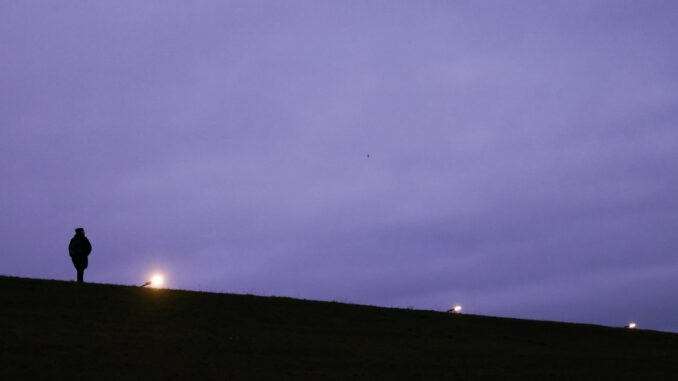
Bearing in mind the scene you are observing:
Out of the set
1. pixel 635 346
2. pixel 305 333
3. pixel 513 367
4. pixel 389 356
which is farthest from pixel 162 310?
pixel 635 346

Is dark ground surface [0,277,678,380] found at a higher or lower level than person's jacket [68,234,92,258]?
lower

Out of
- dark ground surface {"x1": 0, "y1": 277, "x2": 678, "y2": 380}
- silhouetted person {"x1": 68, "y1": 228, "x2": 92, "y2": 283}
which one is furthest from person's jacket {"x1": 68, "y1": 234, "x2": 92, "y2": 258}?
dark ground surface {"x1": 0, "y1": 277, "x2": 678, "y2": 380}

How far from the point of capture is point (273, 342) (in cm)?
2275

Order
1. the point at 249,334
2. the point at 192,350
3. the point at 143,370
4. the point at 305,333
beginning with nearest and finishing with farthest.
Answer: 1. the point at 143,370
2. the point at 192,350
3. the point at 249,334
4. the point at 305,333

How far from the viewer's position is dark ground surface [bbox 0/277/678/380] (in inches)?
728

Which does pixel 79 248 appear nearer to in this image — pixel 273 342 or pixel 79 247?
pixel 79 247

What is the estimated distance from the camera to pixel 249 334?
23500mm

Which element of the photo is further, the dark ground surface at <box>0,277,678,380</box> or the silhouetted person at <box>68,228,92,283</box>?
the silhouetted person at <box>68,228,92,283</box>

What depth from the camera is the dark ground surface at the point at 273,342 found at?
18.5 m

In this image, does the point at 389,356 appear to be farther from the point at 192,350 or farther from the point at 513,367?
the point at 192,350

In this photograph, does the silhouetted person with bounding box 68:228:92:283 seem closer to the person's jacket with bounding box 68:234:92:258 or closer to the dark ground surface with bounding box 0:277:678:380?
the person's jacket with bounding box 68:234:92:258

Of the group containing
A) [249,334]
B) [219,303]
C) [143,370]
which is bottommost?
[143,370]

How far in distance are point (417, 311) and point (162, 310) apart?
973 cm

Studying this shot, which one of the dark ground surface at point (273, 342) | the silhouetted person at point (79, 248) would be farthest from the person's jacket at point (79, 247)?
the dark ground surface at point (273, 342)
